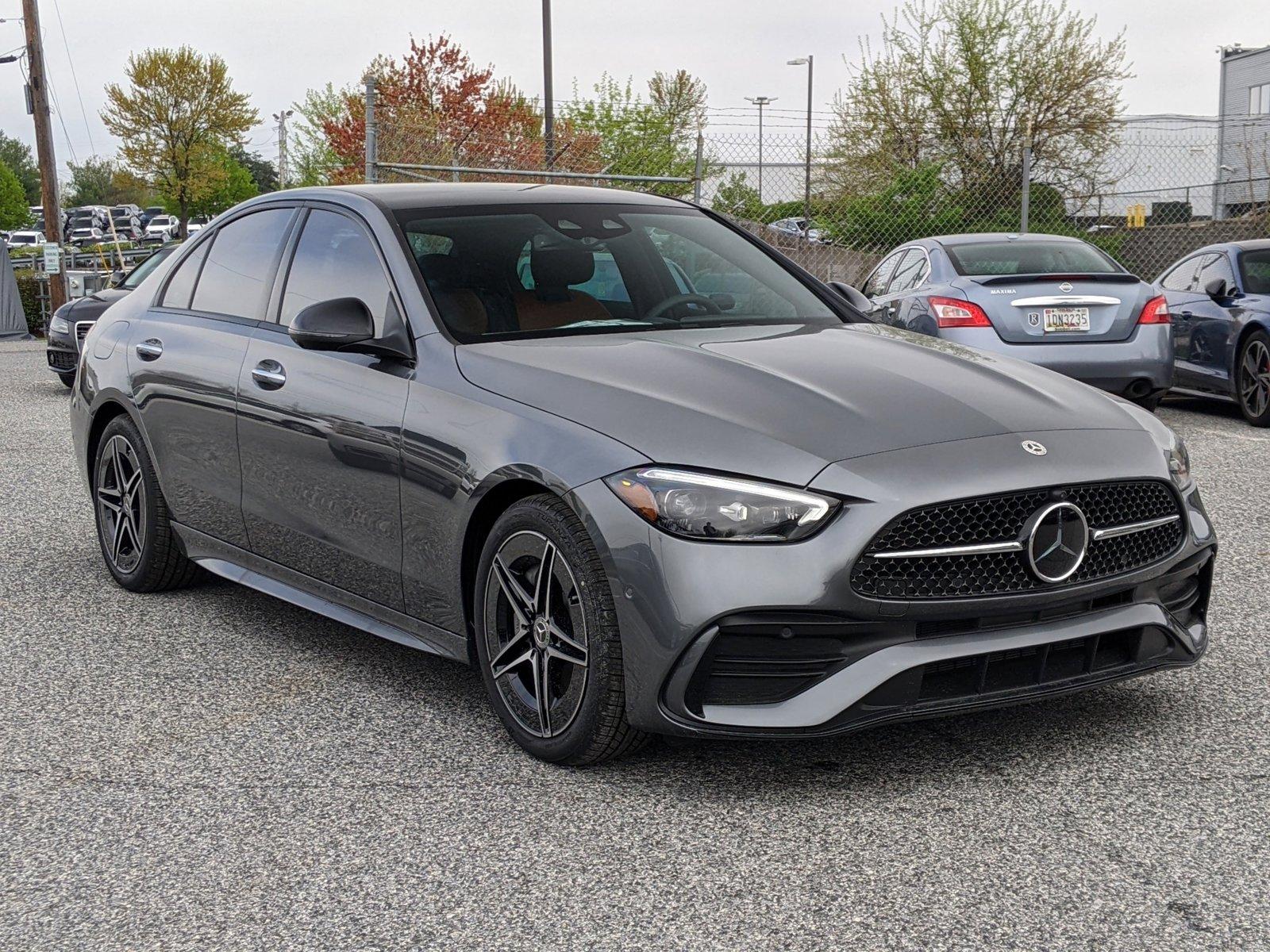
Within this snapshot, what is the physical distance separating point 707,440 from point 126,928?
1.64 m

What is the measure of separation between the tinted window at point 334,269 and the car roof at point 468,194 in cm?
12

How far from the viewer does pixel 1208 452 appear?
9688 millimetres

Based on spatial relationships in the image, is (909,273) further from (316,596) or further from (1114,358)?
(316,596)

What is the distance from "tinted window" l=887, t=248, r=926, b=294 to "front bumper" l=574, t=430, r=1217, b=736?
7685mm

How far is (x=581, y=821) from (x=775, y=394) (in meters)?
1.16

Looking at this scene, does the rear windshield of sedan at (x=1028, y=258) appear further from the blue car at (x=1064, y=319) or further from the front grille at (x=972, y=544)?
the front grille at (x=972, y=544)

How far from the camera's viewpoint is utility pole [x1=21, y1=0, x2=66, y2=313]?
91.7ft

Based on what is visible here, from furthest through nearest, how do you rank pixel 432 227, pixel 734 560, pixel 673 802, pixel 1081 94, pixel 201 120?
pixel 201 120 → pixel 1081 94 → pixel 432 227 → pixel 673 802 → pixel 734 560

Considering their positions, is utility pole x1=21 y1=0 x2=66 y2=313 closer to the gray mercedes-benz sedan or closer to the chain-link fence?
the chain-link fence

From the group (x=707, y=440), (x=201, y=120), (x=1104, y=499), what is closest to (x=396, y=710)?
(x=707, y=440)

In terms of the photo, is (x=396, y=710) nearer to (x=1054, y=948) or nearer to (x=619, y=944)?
(x=619, y=944)

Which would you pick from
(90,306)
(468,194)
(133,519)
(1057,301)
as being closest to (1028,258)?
(1057,301)

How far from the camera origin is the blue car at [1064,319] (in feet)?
32.6

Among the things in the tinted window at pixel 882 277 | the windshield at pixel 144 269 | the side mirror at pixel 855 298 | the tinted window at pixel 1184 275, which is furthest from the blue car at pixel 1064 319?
the windshield at pixel 144 269
